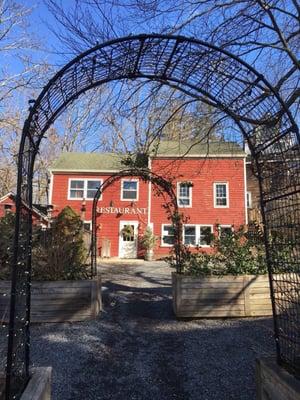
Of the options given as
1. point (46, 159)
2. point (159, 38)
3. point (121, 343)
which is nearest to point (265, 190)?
point (159, 38)

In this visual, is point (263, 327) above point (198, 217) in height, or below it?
below

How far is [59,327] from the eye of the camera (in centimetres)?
604

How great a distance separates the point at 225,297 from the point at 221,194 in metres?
13.6

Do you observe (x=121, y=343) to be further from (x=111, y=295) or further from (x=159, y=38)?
(x=159, y=38)

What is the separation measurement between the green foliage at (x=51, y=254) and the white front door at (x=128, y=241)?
12113mm

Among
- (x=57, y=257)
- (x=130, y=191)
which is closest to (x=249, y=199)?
(x=130, y=191)

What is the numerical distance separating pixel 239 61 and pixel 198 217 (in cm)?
1662

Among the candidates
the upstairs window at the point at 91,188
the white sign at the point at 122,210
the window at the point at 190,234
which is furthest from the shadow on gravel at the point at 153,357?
the upstairs window at the point at 91,188

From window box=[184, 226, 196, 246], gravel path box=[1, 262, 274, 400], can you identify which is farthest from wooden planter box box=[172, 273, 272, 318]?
window box=[184, 226, 196, 246]

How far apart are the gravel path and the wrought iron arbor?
113 centimetres

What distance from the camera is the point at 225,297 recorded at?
6.51 metres

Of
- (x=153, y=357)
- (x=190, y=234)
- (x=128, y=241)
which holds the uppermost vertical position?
(x=190, y=234)

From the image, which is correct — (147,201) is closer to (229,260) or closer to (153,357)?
(229,260)

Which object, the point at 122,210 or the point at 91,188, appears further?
the point at 91,188
